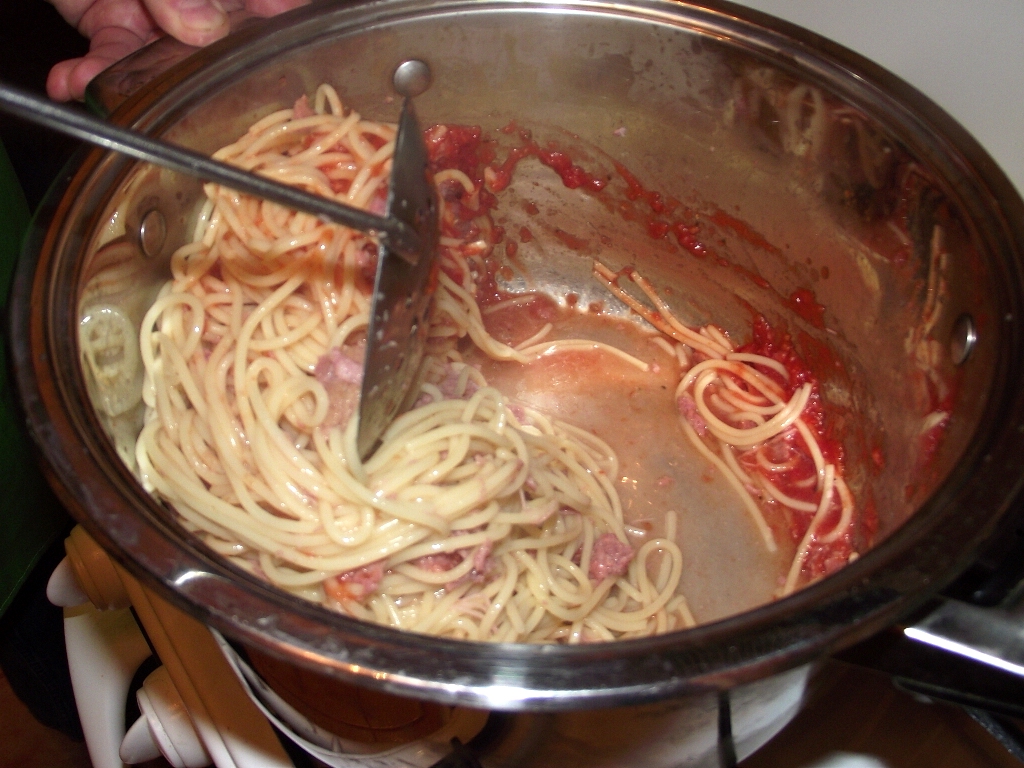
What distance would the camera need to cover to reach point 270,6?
179 centimetres

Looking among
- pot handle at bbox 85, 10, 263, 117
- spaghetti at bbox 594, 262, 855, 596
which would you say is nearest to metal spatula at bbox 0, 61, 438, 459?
pot handle at bbox 85, 10, 263, 117

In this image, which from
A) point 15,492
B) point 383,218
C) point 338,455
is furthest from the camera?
point 15,492

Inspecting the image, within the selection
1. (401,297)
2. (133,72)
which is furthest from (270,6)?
(401,297)

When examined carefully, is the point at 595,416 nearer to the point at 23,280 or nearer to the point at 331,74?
the point at 331,74

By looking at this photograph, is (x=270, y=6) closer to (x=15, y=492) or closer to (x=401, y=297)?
(x=401, y=297)

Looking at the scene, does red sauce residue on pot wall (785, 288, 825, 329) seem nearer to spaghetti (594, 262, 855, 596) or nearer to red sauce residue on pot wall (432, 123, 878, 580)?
red sauce residue on pot wall (432, 123, 878, 580)

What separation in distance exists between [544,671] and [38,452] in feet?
2.32

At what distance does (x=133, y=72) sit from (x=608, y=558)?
1.36 metres

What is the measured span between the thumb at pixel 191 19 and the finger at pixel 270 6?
0.13m

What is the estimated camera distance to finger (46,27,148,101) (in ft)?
6.11

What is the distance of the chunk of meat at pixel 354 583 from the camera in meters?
1.47

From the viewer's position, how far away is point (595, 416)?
215 cm

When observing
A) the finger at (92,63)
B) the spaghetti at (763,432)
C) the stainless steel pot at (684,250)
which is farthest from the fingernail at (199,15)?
the spaghetti at (763,432)

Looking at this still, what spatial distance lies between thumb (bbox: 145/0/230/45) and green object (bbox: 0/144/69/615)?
2.05 ft
